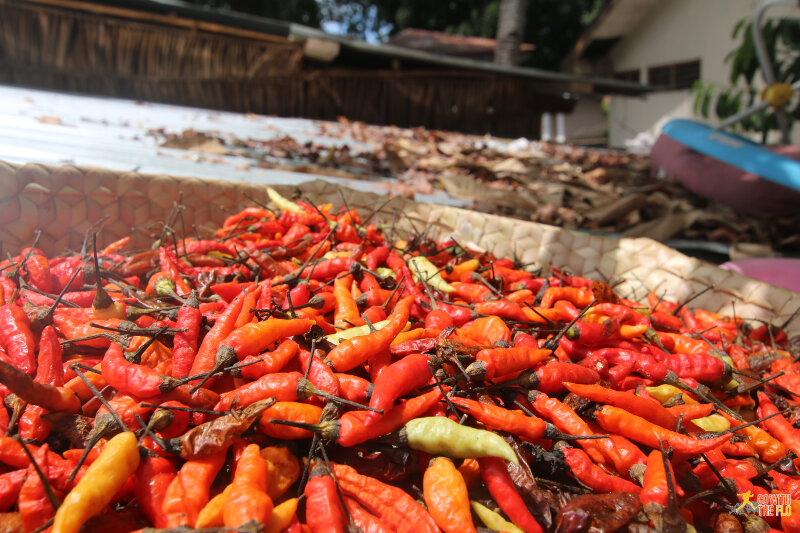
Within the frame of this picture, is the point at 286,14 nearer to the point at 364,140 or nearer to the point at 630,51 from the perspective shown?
the point at 630,51

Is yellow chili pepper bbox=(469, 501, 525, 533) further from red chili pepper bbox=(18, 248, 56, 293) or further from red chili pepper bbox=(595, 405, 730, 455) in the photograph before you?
red chili pepper bbox=(18, 248, 56, 293)

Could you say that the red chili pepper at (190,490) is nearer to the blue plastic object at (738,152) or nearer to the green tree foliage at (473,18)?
the blue plastic object at (738,152)

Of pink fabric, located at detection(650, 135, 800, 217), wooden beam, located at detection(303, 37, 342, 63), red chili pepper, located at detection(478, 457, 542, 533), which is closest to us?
red chili pepper, located at detection(478, 457, 542, 533)

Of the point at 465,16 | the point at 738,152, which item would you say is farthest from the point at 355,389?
the point at 465,16

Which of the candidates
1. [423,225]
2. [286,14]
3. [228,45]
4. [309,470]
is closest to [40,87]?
[228,45]

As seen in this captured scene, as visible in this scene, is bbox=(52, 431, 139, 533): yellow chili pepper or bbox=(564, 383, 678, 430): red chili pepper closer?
bbox=(52, 431, 139, 533): yellow chili pepper

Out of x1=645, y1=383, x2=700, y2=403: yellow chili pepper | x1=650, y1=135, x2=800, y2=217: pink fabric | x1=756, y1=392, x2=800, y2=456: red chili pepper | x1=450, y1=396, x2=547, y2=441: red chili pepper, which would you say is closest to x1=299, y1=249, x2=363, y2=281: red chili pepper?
x1=450, y1=396, x2=547, y2=441: red chili pepper

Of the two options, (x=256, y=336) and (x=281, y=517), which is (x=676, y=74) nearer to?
(x=256, y=336)

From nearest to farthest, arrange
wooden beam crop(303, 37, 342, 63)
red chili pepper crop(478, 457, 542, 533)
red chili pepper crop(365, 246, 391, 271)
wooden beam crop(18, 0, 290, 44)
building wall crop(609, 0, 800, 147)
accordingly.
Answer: red chili pepper crop(478, 457, 542, 533)
red chili pepper crop(365, 246, 391, 271)
wooden beam crop(18, 0, 290, 44)
wooden beam crop(303, 37, 342, 63)
building wall crop(609, 0, 800, 147)
